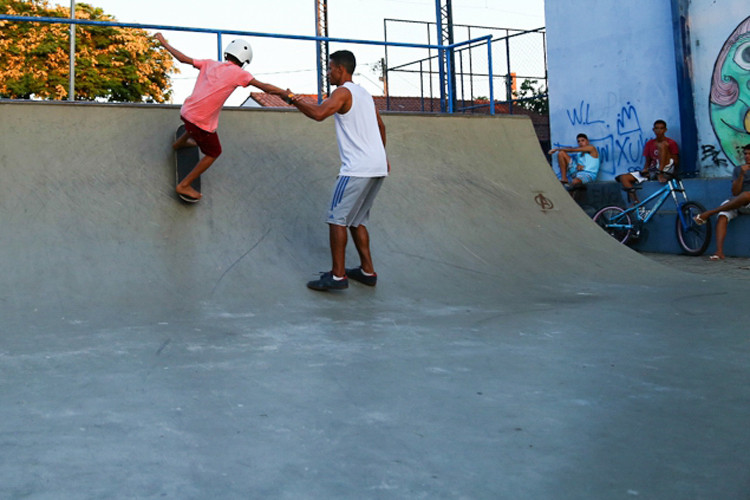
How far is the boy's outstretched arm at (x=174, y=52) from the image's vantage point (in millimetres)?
5673

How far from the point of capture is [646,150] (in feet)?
35.8

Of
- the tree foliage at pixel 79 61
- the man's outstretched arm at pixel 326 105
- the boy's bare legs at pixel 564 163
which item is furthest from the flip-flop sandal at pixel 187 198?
the tree foliage at pixel 79 61

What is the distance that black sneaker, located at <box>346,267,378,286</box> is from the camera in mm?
5637

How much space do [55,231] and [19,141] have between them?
3.23 feet

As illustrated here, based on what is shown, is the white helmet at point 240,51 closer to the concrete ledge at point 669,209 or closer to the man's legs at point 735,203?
the man's legs at point 735,203

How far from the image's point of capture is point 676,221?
10.3 metres

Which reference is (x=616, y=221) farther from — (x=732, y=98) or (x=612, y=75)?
(x=612, y=75)

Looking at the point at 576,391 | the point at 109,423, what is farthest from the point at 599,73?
the point at 109,423

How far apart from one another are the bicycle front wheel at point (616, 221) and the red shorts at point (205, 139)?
663 centimetres

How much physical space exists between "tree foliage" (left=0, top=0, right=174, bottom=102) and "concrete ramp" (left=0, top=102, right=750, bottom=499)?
2422 centimetres

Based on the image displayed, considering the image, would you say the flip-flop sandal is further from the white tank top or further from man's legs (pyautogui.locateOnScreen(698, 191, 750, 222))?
man's legs (pyautogui.locateOnScreen(698, 191, 750, 222))

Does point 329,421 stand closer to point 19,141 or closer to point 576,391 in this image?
point 576,391

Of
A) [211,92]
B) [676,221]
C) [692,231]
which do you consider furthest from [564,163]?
[211,92]

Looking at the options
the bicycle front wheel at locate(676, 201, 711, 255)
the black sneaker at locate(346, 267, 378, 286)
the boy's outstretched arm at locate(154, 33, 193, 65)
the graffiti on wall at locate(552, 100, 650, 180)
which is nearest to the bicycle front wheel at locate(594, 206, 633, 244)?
the bicycle front wheel at locate(676, 201, 711, 255)
